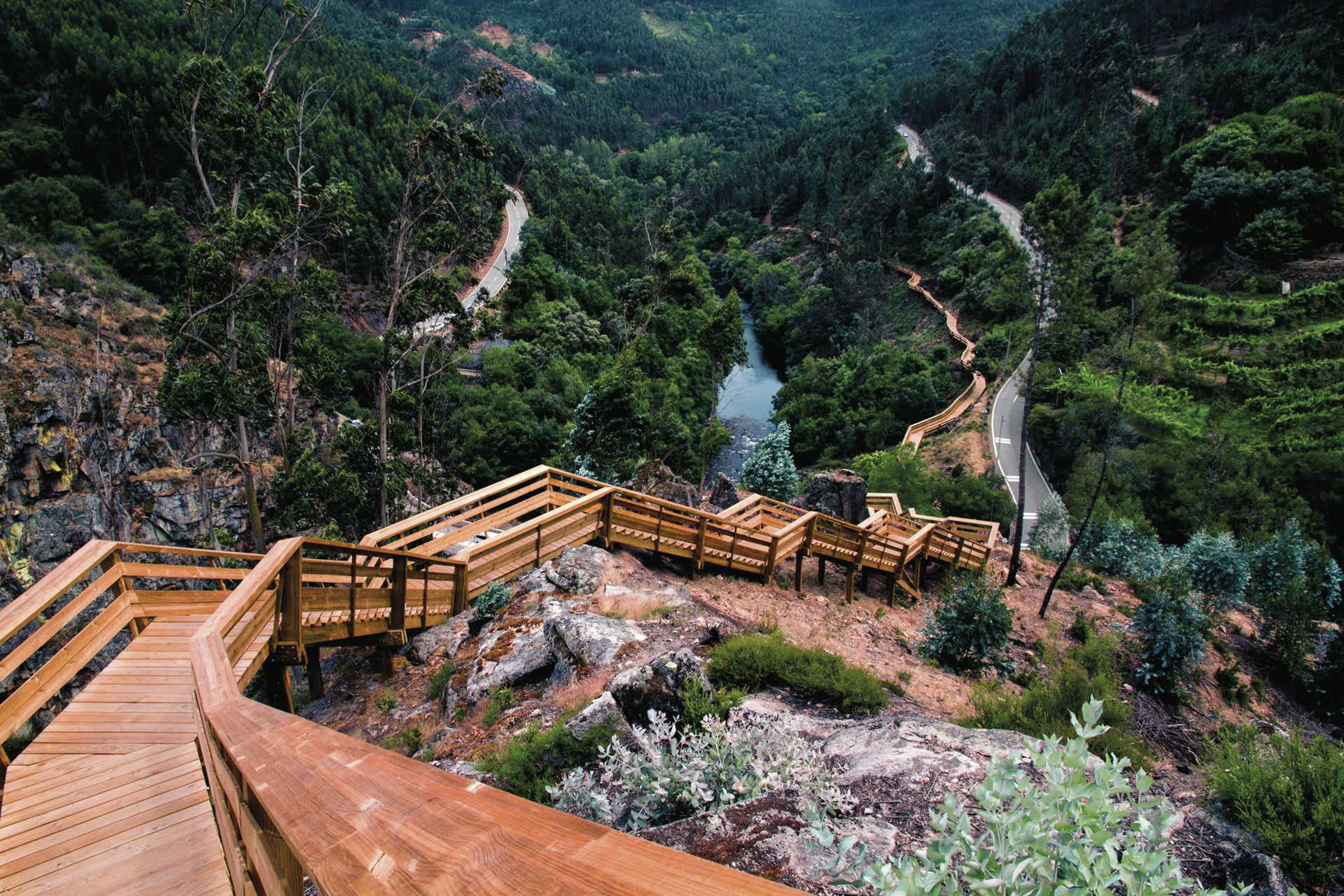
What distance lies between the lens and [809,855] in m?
2.64

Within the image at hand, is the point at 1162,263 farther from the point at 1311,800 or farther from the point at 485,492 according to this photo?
the point at 485,492

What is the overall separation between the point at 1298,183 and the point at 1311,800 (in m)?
46.5

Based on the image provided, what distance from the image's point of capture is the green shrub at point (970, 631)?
27.7 feet

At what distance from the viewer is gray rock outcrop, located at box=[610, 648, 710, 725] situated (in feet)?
14.4

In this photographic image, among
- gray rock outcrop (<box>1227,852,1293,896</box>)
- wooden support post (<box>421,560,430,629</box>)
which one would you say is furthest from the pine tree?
gray rock outcrop (<box>1227,852,1293,896</box>)

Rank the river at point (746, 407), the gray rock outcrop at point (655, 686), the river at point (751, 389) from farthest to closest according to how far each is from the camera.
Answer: the river at point (751, 389)
the river at point (746, 407)
the gray rock outcrop at point (655, 686)

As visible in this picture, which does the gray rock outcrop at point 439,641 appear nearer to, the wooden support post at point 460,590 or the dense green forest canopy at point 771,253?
the wooden support post at point 460,590

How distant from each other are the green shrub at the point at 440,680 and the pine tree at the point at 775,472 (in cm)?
1598

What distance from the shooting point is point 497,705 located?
535 cm

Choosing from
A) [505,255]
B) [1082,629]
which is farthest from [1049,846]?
[505,255]

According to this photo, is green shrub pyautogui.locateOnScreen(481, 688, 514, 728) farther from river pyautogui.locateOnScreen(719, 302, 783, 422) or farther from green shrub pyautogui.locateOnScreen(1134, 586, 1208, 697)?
river pyautogui.locateOnScreen(719, 302, 783, 422)

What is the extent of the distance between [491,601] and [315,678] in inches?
78.7

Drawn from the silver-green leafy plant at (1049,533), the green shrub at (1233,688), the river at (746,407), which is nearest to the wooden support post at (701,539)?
the green shrub at (1233,688)

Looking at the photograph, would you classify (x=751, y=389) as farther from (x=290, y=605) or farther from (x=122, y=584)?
(x=122, y=584)
